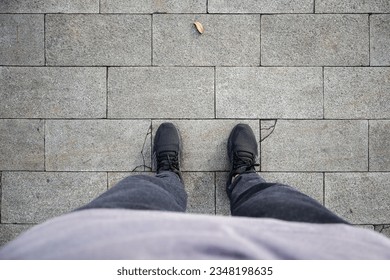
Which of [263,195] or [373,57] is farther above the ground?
[373,57]

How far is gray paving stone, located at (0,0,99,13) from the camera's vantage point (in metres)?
2.67

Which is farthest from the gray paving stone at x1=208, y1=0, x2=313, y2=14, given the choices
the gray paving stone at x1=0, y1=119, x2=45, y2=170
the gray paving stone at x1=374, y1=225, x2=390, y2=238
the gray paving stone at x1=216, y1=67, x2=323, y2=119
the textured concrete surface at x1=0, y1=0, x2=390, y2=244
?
the gray paving stone at x1=374, y1=225, x2=390, y2=238

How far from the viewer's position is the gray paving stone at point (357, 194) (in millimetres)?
2688

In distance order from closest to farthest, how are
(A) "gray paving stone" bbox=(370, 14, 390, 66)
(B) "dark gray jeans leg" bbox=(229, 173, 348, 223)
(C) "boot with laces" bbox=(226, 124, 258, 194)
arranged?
(B) "dark gray jeans leg" bbox=(229, 173, 348, 223), (C) "boot with laces" bbox=(226, 124, 258, 194), (A) "gray paving stone" bbox=(370, 14, 390, 66)

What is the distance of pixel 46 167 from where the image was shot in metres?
2.71

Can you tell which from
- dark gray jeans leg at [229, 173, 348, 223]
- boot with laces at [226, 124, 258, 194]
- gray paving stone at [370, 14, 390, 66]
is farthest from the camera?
gray paving stone at [370, 14, 390, 66]

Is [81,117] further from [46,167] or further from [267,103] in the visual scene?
[267,103]

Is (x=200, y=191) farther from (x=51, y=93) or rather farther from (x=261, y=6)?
(x=261, y=6)

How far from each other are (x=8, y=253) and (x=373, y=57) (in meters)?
2.99

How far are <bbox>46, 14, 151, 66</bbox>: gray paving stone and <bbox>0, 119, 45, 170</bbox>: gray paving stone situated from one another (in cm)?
62

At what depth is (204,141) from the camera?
2.68 meters

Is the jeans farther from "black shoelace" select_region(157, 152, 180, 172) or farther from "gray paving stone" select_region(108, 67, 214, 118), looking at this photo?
"gray paving stone" select_region(108, 67, 214, 118)

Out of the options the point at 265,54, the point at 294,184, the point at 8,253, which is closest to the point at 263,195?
the point at 294,184

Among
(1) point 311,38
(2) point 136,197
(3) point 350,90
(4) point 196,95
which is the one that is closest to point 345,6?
(1) point 311,38
